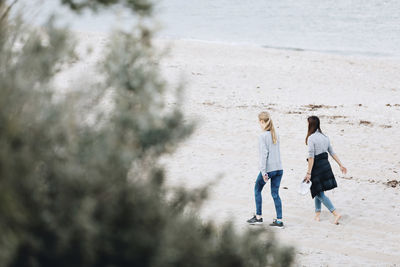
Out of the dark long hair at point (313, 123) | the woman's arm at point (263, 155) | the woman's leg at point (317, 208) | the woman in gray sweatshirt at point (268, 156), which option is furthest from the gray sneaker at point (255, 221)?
the dark long hair at point (313, 123)

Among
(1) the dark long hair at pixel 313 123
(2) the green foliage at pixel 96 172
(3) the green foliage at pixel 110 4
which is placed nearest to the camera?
(2) the green foliage at pixel 96 172

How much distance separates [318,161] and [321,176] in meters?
0.26

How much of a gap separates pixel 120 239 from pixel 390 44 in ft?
153

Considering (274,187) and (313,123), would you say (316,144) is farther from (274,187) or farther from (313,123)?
(274,187)

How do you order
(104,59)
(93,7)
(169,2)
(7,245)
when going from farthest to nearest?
1. (169,2)
2. (93,7)
3. (104,59)
4. (7,245)

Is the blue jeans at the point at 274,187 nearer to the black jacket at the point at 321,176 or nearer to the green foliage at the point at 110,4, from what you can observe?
the black jacket at the point at 321,176

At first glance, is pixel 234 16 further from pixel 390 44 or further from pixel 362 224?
pixel 362 224

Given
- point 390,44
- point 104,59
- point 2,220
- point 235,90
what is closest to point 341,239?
point 104,59

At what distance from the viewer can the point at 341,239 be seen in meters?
9.49

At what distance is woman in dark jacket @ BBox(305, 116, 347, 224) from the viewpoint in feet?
31.3

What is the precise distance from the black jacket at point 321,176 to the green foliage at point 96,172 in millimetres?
5631

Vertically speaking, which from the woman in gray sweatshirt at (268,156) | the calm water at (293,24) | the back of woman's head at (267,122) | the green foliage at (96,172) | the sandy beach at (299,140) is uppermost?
the green foliage at (96,172)

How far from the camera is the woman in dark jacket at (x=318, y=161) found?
9.55 meters

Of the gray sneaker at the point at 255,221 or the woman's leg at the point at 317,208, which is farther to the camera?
the woman's leg at the point at 317,208
